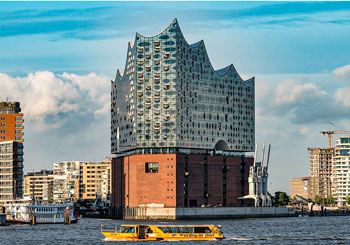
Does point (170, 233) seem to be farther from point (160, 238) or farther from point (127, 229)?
point (127, 229)

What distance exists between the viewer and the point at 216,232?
16600 cm

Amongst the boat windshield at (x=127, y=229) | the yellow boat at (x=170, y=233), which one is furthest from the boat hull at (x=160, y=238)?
the boat windshield at (x=127, y=229)

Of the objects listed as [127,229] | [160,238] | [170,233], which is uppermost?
[127,229]

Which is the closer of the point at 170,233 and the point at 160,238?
the point at 160,238

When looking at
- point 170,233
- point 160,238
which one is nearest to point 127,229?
point 160,238

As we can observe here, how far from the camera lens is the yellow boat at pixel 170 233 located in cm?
16450

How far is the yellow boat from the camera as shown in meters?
164

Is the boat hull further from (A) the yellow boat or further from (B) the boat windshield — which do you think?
(B) the boat windshield

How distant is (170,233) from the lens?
541 ft

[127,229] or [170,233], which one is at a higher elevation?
[127,229]

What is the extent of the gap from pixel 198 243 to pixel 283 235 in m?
33.0

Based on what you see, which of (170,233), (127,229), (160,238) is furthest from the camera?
(127,229)

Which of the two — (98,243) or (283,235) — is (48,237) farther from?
(283,235)

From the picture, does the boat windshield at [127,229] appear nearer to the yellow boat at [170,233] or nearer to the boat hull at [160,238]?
the yellow boat at [170,233]
